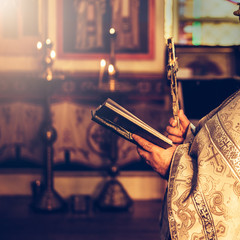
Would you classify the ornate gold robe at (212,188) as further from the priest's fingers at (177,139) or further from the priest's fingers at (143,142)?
the priest's fingers at (177,139)

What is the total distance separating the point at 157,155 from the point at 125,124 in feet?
0.58

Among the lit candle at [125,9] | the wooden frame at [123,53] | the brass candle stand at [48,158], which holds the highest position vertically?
the lit candle at [125,9]

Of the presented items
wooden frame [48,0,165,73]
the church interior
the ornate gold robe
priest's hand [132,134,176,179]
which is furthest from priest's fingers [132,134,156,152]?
wooden frame [48,0,165,73]

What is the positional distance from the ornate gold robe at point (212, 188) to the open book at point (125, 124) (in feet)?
0.52

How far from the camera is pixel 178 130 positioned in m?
1.86

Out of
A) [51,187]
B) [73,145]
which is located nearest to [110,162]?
[73,145]

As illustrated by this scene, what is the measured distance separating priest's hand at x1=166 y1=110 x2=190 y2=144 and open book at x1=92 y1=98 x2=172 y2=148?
0.83ft

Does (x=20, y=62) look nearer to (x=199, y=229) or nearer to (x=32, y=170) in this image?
(x=32, y=170)

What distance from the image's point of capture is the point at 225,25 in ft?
14.4

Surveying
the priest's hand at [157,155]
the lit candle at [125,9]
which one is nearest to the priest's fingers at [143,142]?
the priest's hand at [157,155]

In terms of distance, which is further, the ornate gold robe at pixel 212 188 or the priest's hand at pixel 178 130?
the priest's hand at pixel 178 130

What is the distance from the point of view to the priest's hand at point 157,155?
161 centimetres

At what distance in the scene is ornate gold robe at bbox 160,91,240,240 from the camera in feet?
4.39

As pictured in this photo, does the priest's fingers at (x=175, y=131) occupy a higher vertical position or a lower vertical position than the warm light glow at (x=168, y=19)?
lower
